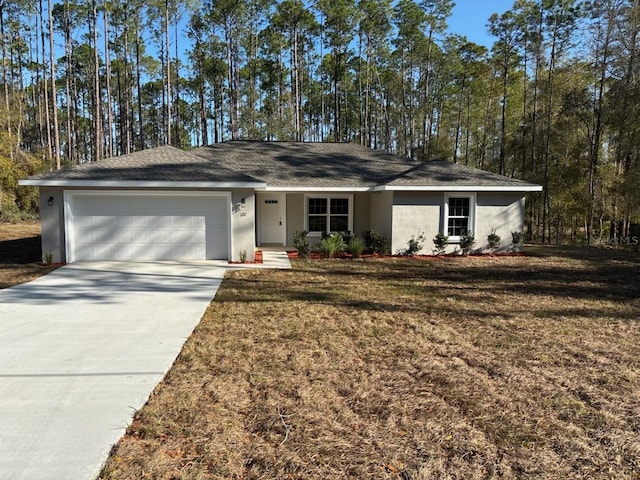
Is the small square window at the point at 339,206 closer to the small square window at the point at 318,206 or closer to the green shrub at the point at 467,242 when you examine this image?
the small square window at the point at 318,206

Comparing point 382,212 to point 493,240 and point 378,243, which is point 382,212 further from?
point 493,240

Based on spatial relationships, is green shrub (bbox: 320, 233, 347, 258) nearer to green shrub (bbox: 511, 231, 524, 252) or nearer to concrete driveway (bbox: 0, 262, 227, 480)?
concrete driveway (bbox: 0, 262, 227, 480)

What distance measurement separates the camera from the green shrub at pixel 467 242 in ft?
42.7

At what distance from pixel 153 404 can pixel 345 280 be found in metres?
6.08

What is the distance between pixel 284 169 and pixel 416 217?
5084 mm

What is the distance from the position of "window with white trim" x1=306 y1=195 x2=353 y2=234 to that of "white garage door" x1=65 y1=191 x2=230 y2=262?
154 inches

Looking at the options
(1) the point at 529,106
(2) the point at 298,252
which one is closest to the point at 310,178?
(2) the point at 298,252

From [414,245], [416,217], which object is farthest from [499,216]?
[414,245]

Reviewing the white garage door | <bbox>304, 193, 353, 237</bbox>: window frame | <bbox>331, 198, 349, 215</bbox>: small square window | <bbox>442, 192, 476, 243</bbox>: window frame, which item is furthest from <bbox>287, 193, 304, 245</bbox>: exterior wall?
<bbox>442, 192, 476, 243</bbox>: window frame

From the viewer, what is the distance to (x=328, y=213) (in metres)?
14.4

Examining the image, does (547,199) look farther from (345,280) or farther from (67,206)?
(67,206)

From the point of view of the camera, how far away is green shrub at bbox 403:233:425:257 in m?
12.8

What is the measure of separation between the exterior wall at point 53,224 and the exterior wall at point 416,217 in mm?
9445

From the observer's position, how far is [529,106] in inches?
1021
